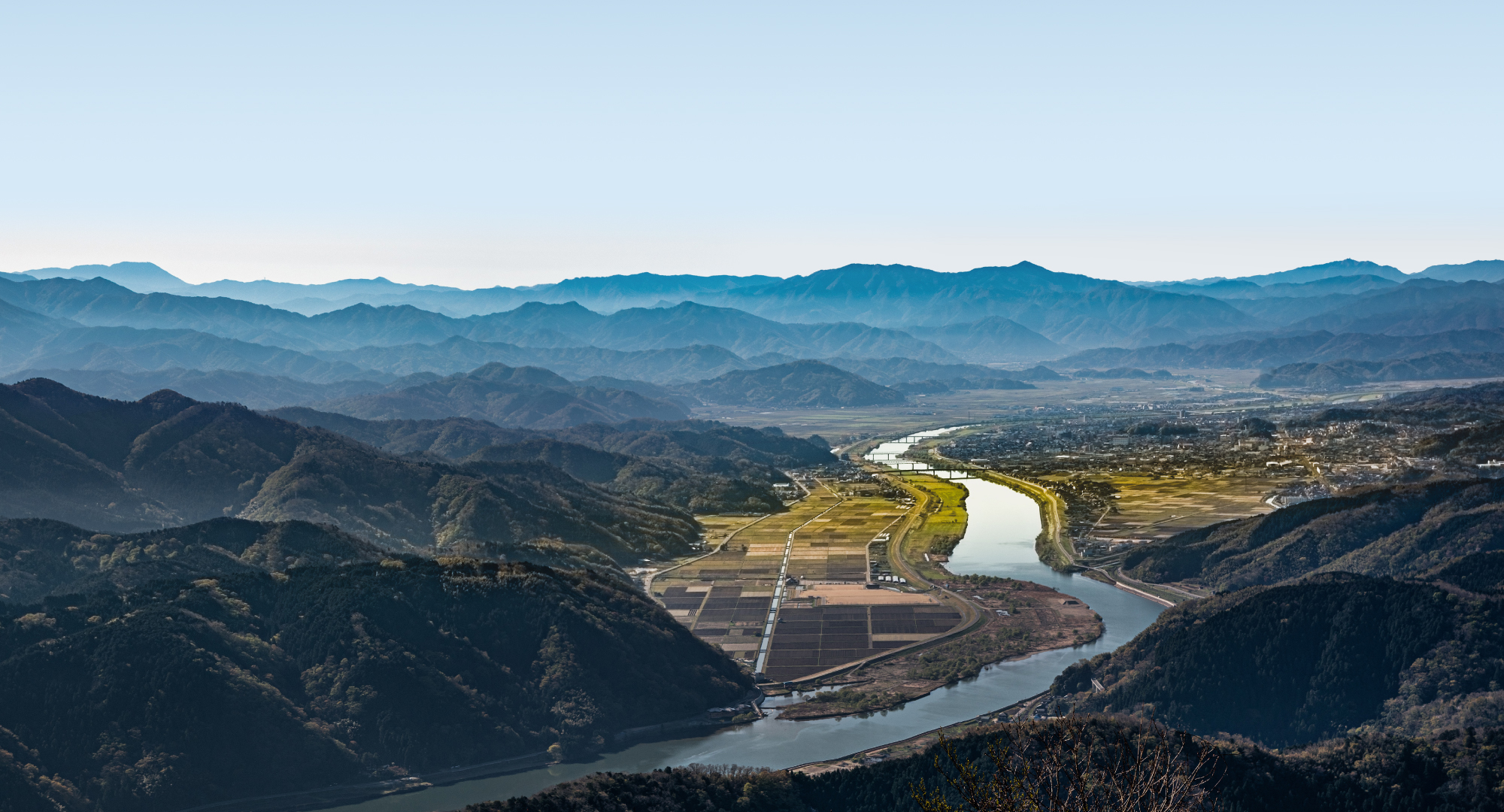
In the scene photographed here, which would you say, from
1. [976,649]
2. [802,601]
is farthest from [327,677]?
[976,649]

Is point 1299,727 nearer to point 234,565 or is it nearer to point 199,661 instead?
point 199,661

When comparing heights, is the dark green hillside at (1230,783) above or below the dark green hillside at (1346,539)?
below

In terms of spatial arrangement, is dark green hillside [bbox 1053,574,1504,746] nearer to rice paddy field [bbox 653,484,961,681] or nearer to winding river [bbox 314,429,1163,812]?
winding river [bbox 314,429,1163,812]

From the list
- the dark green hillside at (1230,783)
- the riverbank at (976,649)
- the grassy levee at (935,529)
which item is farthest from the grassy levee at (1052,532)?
the dark green hillside at (1230,783)

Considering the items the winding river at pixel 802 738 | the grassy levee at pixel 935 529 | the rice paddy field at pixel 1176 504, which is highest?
the rice paddy field at pixel 1176 504

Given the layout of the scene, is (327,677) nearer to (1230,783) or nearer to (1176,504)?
(1230,783)

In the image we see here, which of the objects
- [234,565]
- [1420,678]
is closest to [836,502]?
[234,565]

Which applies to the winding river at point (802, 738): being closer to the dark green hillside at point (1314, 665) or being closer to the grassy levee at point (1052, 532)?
the dark green hillside at point (1314, 665)
